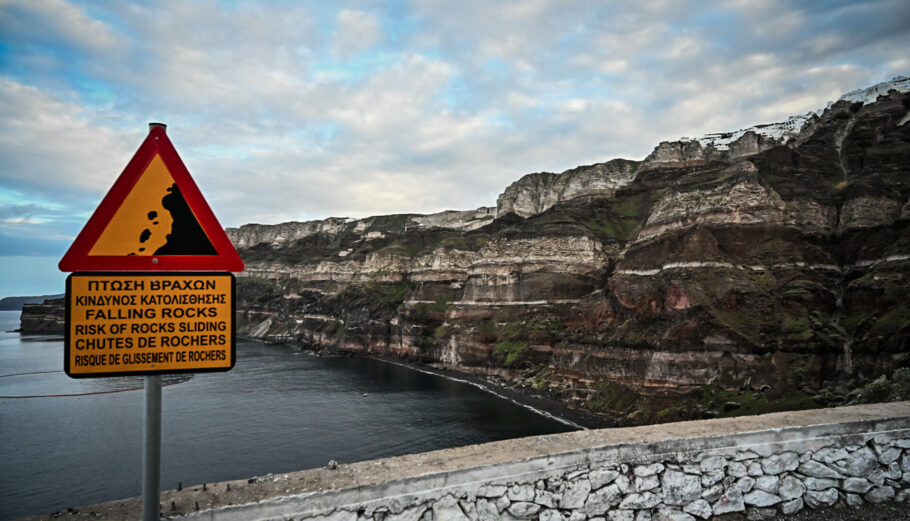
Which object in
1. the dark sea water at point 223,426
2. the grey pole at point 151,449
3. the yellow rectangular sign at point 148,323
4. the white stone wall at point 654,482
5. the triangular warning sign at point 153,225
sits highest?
the triangular warning sign at point 153,225

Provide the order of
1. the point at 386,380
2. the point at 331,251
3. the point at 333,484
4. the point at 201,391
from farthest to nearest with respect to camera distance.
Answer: the point at 331,251 → the point at 386,380 → the point at 201,391 → the point at 333,484

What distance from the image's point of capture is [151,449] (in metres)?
2.83

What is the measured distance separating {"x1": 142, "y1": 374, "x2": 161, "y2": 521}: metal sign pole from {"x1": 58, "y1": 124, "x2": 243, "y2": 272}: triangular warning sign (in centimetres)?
77

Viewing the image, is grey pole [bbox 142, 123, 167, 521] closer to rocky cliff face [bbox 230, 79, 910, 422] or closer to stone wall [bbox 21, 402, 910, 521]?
stone wall [bbox 21, 402, 910, 521]

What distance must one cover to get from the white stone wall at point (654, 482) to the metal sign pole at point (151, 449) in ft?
5.29

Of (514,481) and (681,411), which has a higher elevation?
(514,481)

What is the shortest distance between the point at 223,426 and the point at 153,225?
4717 cm

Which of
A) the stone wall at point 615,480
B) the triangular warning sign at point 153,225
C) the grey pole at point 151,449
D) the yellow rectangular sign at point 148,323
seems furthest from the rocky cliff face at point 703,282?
the triangular warning sign at point 153,225

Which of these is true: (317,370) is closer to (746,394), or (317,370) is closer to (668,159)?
(746,394)

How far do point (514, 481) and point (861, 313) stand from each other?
42.6 meters

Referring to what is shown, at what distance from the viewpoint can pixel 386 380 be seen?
66.1 m

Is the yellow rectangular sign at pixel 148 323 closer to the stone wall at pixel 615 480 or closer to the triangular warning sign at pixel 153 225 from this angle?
the triangular warning sign at pixel 153 225

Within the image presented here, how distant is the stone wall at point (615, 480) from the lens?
4660 millimetres

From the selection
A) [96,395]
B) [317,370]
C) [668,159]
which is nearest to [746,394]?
[668,159]
